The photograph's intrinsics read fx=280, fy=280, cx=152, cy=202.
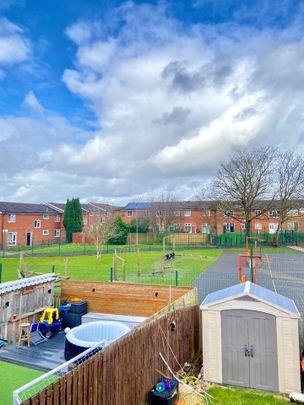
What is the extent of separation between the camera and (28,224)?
42.8m

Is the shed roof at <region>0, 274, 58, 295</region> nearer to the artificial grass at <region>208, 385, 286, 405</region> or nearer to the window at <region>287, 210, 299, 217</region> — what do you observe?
the artificial grass at <region>208, 385, 286, 405</region>

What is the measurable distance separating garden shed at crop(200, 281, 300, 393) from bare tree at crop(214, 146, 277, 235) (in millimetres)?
29830

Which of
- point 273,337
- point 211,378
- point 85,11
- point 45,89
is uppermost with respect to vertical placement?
point 85,11

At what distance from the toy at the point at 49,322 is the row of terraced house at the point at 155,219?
95.3 ft

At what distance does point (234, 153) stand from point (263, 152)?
138 inches

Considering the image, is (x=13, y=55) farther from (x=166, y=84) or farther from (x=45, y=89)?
(x=166, y=84)

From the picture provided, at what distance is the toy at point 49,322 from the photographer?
9.10 meters

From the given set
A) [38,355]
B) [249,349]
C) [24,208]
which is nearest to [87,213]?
[24,208]

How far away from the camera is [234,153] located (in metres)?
36.3

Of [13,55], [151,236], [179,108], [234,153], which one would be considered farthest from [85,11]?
[151,236]

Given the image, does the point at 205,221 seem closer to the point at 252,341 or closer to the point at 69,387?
the point at 252,341

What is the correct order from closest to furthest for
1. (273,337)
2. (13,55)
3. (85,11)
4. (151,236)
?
(273,337)
(85,11)
(13,55)
(151,236)

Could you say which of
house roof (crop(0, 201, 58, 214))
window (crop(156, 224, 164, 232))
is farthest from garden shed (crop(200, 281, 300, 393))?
window (crop(156, 224, 164, 232))

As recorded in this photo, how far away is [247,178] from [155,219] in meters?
18.2
